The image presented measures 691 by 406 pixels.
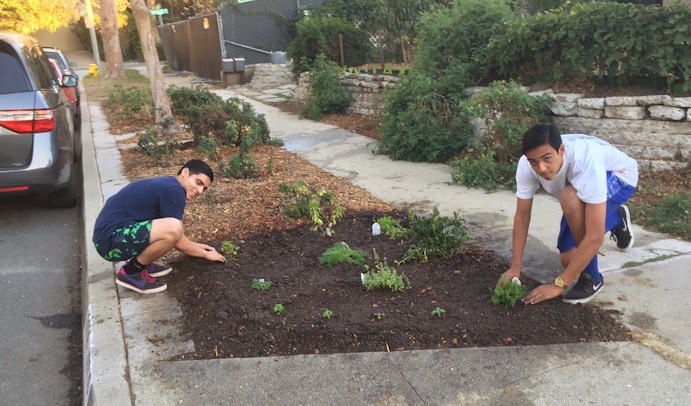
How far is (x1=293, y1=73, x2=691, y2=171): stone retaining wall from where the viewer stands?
18.9 feet

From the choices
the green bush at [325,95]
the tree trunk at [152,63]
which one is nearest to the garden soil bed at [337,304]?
the tree trunk at [152,63]

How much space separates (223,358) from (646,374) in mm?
2092

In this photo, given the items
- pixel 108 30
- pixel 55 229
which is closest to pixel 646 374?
pixel 55 229

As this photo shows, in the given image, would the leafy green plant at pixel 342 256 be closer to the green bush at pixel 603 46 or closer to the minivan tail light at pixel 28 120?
the minivan tail light at pixel 28 120

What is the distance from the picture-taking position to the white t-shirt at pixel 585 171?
318 cm

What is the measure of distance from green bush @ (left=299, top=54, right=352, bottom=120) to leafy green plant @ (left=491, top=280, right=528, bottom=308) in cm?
777

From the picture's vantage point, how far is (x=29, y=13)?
30.3m

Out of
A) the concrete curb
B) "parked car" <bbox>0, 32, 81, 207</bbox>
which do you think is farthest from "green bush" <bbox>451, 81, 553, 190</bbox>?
"parked car" <bbox>0, 32, 81, 207</bbox>

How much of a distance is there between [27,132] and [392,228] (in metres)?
3.58

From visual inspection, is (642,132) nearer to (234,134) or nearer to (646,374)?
(646,374)

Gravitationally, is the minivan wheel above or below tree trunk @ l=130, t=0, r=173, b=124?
below

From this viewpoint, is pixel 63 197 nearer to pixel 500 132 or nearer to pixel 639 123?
pixel 500 132

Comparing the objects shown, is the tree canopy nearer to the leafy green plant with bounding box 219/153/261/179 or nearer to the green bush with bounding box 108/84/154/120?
the green bush with bounding box 108/84/154/120

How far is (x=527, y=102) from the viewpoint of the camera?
6.34 metres
